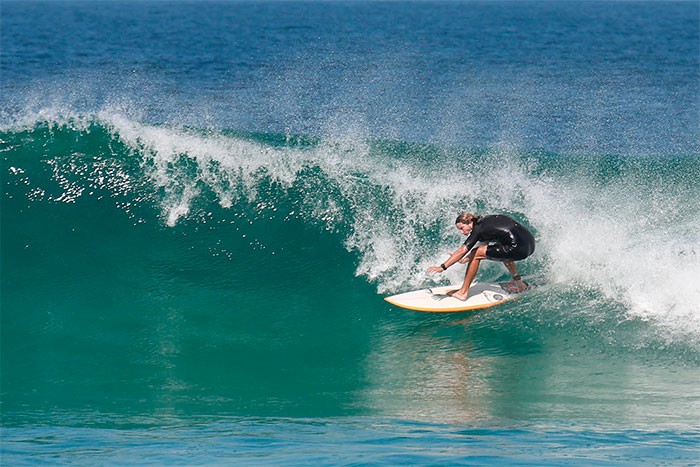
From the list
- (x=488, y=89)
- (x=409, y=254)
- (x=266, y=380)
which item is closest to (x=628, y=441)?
(x=266, y=380)

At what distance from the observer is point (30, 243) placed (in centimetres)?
1016

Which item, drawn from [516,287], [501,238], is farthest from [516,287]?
[501,238]

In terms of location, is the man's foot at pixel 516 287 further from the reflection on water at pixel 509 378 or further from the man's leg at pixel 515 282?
the reflection on water at pixel 509 378

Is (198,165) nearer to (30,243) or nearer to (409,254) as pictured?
(30,243)

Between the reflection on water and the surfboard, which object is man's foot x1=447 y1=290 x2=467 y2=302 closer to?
the surfboard

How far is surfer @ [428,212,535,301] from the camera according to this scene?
8.25 metres

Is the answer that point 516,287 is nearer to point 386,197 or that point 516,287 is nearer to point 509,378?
point 509,378

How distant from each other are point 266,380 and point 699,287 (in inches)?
191

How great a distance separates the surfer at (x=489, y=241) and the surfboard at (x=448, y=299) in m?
0.16

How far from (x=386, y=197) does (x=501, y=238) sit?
2.64 m

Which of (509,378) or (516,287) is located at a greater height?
(516,287)

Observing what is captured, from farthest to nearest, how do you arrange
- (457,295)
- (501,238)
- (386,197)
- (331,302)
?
(386,197)
(331,302)
(457,295)
(501,238)

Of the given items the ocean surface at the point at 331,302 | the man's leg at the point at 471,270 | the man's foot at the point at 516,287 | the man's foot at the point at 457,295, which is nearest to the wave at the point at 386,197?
the ocean surface at the point at 331,302

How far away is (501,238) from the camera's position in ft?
27.1
